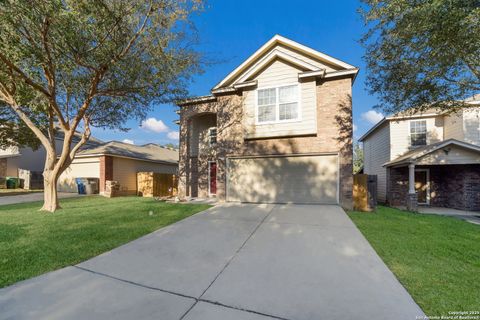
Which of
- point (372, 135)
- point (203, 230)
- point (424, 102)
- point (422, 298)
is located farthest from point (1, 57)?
point (372, 135)

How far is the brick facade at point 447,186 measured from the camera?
1071cm

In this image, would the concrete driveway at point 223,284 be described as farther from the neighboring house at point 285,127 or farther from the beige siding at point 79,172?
the beige siding at point 79,172

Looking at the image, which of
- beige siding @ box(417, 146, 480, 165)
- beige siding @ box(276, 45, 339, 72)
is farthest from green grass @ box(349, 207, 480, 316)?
beige siding @ box(276, 45, 339, 72)

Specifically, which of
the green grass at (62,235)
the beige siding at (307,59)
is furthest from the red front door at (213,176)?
the beige siding at (307,59)

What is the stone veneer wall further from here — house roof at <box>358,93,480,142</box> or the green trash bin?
the green trash bin

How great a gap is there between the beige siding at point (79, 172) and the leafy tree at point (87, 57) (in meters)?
5.84

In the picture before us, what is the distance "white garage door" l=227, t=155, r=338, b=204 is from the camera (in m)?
9.30

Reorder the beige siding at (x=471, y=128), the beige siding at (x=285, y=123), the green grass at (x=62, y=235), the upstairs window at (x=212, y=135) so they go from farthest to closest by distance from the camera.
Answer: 1. the upstairs window at (x=212, y=135)
2. the beige siding at (x=471, y=128)
3. the beige siding at (x=285, y=123)
4. the green grass at (x=62, y=235)

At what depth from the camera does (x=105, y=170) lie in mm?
14750

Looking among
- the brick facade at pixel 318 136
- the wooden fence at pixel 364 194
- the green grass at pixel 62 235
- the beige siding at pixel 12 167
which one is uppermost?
the brick facade at pixel 318 136

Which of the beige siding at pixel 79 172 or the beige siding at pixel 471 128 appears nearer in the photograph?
the beige siding at pixel 471 128

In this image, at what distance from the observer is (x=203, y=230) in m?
5.75

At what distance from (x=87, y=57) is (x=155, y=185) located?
32.1 ft

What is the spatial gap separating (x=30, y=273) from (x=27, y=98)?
8590 millimetres
